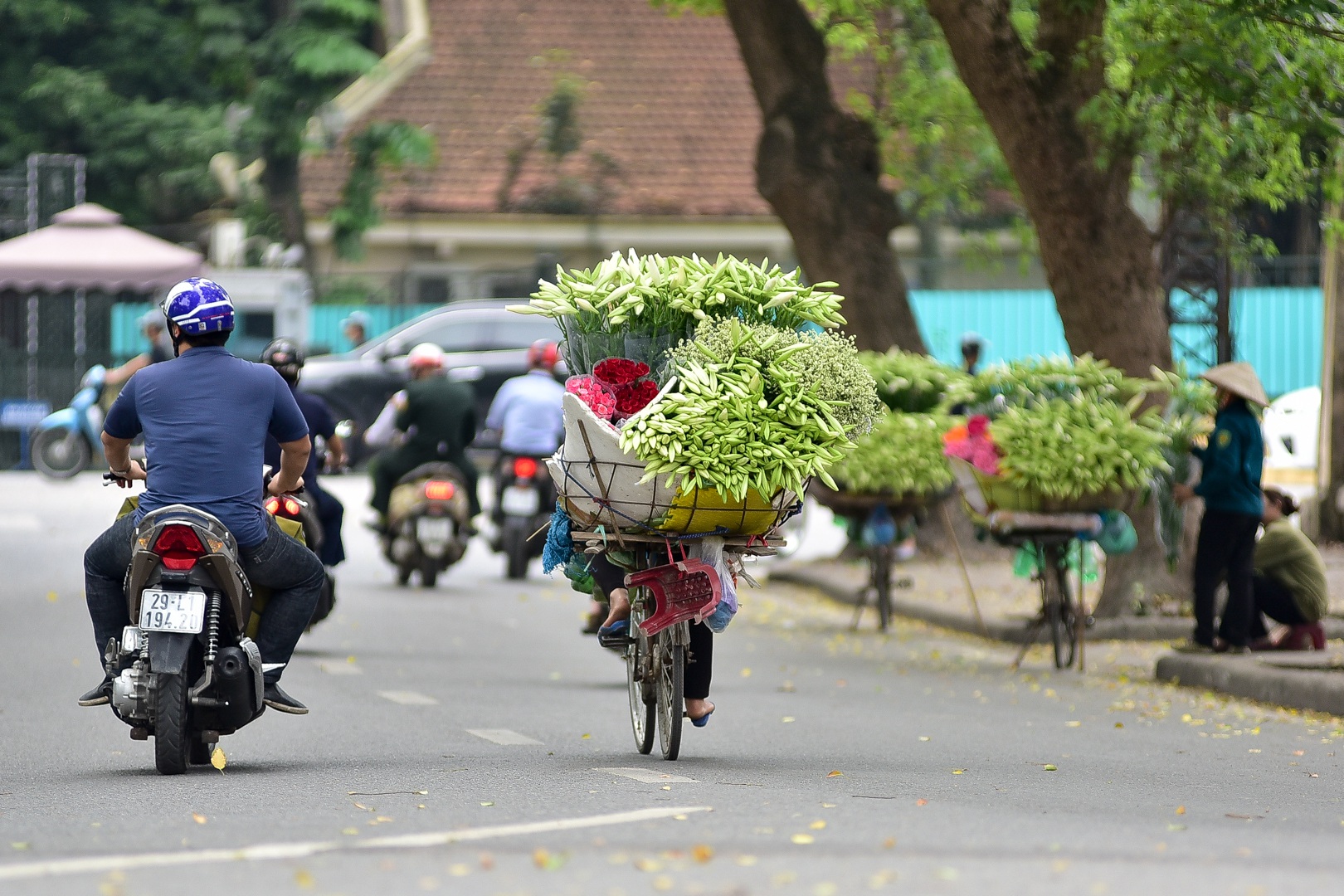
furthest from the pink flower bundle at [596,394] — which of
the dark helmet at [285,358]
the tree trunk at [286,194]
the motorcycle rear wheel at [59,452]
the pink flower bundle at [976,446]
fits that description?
the tree trunk at [286,194]

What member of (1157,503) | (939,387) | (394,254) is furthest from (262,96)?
(1157,503)

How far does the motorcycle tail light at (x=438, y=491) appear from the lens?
54.9ft

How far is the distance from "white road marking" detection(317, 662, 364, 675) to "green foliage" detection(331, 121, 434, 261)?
19.5 meters

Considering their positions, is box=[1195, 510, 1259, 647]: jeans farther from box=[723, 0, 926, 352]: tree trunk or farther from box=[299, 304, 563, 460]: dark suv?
box=[299, 304, 563, 460]: dark suv

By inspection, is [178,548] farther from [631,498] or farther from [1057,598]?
[1057,598]

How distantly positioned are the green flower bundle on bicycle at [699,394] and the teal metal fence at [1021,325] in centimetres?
2293

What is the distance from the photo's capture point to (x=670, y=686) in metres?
8.60

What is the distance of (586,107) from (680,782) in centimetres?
2721

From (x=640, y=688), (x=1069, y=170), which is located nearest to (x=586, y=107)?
(x=1069, y=170)

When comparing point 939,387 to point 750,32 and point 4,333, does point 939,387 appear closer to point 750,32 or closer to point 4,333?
point 750,32

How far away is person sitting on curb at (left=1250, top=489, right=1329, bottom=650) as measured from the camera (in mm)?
12570

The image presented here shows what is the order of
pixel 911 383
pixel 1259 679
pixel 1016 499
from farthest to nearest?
pixel 911 383 → pixel 1016 499 → pixel 1259 679

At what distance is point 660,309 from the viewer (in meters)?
8.49

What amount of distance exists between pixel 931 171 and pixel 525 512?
698cm
